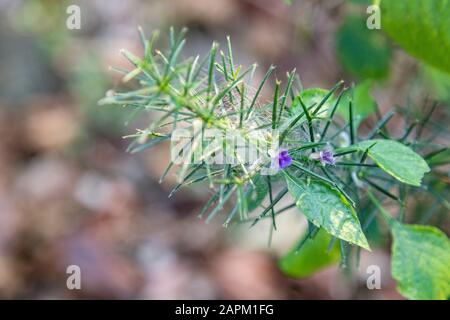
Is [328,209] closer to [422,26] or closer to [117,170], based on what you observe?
[422,26]

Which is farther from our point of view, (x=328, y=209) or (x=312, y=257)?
(x=312, y=257)

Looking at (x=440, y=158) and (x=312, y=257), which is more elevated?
(x=440, y=158)

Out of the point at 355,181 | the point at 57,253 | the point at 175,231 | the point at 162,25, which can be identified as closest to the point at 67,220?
the point at 57,253

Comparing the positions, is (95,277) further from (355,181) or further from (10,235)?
(355,181)

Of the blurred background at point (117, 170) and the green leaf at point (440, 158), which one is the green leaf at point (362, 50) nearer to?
the blurred background at point (117, 170)

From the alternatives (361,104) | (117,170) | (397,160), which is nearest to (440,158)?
(361,104)

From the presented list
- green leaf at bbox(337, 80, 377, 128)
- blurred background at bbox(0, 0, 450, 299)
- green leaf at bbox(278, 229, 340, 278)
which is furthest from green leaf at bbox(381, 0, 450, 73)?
blurred background at bbox(0, 0, 450, 299)

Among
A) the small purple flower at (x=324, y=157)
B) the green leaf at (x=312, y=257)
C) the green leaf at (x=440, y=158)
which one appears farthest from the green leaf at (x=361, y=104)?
the small purple flower at (x=324, y=157)
